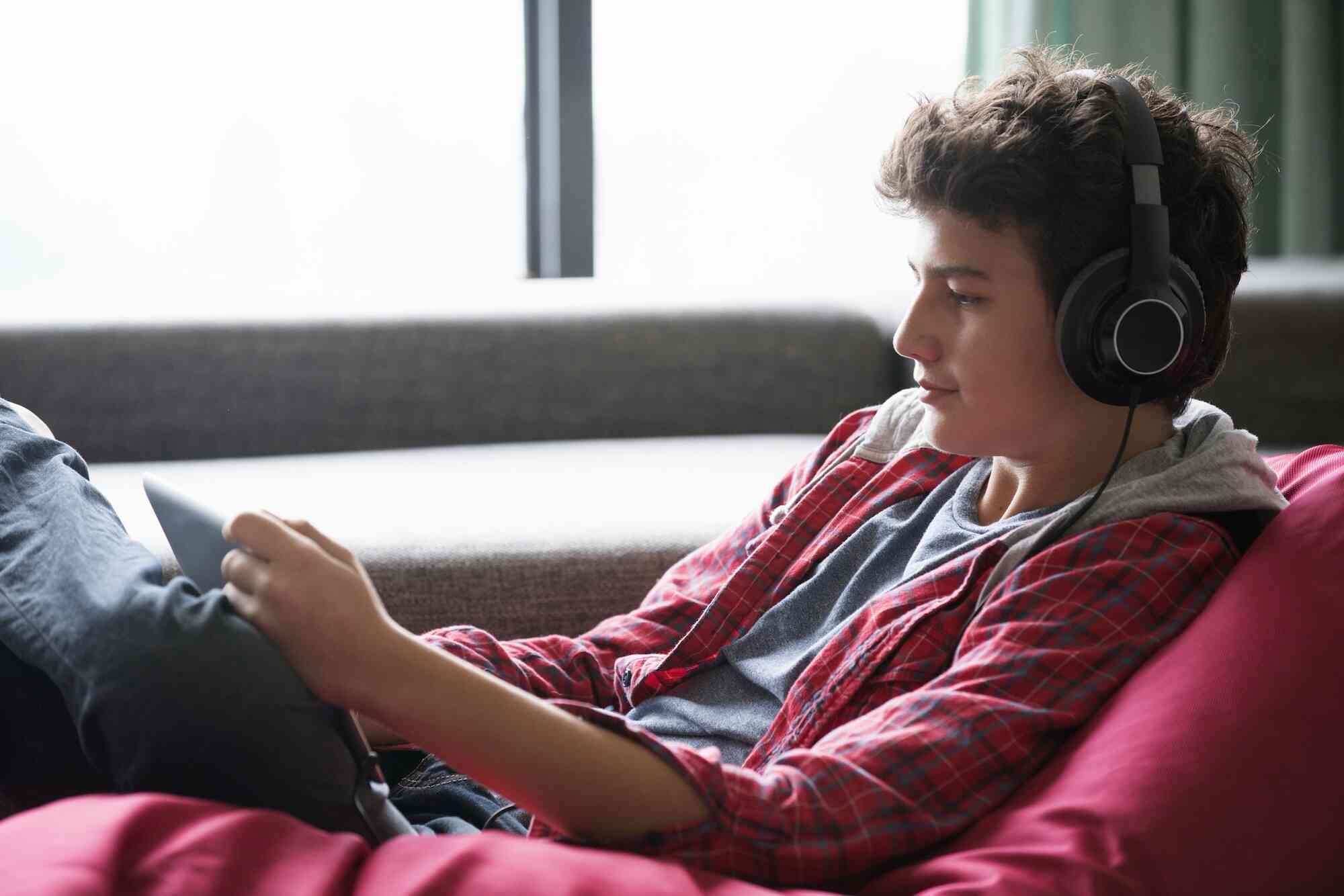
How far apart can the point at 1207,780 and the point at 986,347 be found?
0.31 metres

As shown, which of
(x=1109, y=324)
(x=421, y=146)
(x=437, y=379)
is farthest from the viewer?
(x=421, y=146)

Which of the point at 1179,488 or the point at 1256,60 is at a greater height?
the point at 1256,60

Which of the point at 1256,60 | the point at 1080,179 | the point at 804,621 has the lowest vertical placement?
the point at 804,621

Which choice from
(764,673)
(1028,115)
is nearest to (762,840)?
(764,673)

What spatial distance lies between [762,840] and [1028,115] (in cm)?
50

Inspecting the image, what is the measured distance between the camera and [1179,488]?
0.84 m

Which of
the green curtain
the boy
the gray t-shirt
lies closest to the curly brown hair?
the boy

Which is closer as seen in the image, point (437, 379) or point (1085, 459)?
point (1085, 459)

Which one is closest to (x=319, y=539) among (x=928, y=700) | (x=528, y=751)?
(x=528, y=751)

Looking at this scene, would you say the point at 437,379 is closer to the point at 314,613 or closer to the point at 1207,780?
the point at 314,613

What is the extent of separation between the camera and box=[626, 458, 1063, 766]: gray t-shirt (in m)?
0.94

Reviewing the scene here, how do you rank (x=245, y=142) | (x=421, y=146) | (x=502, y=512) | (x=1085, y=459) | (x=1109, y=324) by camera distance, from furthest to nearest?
1. (x=421, y=146)
2. (x=245, y=142)
3. (x=502, y=512)
4. (x=1085, y=459)
5. (x=1109, y=324)

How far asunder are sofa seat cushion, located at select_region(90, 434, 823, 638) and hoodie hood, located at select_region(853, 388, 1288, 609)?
26.5 inches

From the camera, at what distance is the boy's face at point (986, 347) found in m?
0.89
